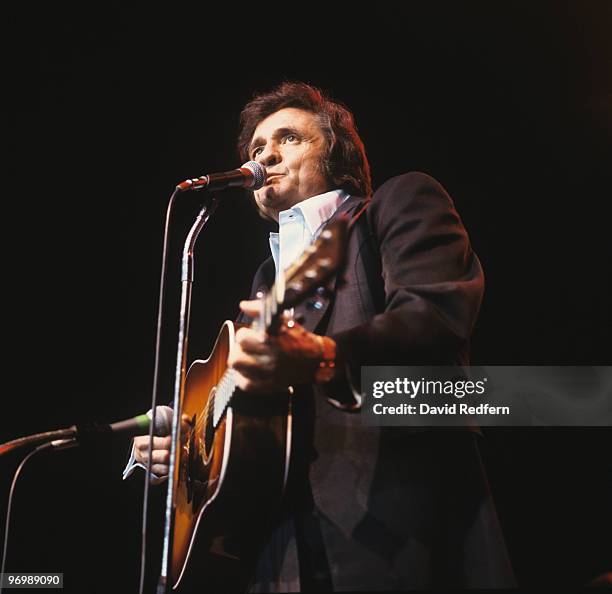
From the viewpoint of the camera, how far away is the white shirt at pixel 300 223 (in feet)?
7.92

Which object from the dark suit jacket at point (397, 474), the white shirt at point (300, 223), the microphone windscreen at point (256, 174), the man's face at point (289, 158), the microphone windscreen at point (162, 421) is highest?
the man's face at point (289, 158)

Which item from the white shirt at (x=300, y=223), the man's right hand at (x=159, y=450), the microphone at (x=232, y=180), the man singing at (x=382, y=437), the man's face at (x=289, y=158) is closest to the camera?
the man singing at (x=382, y=437)

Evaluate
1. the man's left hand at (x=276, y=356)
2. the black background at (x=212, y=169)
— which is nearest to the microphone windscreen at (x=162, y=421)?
the man's left hand at (x=276, y=356)

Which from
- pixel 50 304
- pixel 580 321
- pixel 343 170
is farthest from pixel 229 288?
pixel 580 321

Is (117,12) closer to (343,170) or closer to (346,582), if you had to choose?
(343,170)

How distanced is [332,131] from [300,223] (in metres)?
0.61

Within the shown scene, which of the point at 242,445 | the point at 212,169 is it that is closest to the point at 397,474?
the point at 242,445

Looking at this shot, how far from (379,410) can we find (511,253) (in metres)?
2.32

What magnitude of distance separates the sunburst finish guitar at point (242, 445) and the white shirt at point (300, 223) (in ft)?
1.54

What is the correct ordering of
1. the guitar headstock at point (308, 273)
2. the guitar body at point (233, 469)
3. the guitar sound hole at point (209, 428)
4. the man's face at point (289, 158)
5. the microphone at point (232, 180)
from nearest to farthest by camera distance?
the guitar headstock at point (308, 273) → the guitar body at point (233, 469) → the guitar sound hole at point (209, 428) → the microphone at point (232, 180) → the man's face at point (289, 158)

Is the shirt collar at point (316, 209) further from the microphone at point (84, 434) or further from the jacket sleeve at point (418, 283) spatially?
the microphone at point (84, 434)

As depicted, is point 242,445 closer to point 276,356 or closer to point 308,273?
point 276,356

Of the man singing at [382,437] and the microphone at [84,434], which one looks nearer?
the man singing at [382,437]

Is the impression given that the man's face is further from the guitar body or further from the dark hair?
the guitar body
